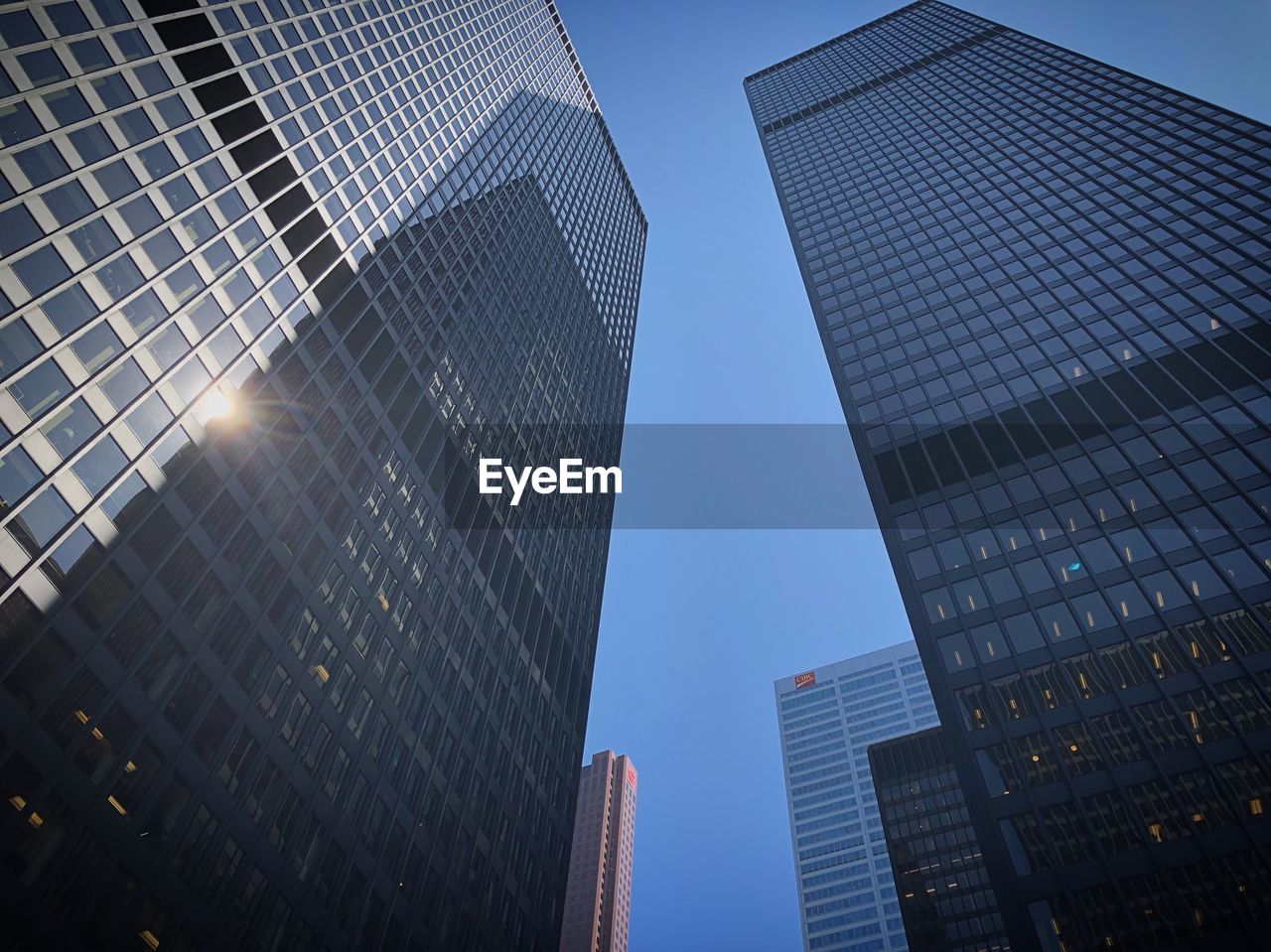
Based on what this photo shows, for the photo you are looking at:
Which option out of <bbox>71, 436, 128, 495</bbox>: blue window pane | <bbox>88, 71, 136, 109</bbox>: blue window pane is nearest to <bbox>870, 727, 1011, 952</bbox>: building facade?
<bbox>71, 436, 128, 495</bbox>: blue window pane

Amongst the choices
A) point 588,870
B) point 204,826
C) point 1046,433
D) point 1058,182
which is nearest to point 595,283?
point 1058,182

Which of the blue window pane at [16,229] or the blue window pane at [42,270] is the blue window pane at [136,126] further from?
the blue window pane at [42,270]

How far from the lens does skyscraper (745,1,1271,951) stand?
33875mm

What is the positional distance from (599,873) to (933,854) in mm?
82379

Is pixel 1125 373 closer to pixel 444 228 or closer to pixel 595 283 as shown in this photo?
pixel 444 228

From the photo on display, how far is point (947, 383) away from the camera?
58844mm

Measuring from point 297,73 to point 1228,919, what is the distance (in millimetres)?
65320

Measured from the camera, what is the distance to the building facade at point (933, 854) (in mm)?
117562

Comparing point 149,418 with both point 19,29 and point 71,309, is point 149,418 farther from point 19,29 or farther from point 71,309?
point 19,29

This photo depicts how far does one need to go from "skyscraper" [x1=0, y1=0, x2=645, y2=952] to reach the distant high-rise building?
386 ft

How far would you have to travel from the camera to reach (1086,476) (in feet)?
154

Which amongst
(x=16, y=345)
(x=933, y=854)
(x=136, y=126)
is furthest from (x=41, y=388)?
(x=933, y=854)

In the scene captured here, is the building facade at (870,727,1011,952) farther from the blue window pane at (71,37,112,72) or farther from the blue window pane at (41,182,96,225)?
the blue window pane at (71,37,112,72)

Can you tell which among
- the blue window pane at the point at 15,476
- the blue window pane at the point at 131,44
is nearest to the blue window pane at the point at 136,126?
the blue window pane at the point at 131,44
